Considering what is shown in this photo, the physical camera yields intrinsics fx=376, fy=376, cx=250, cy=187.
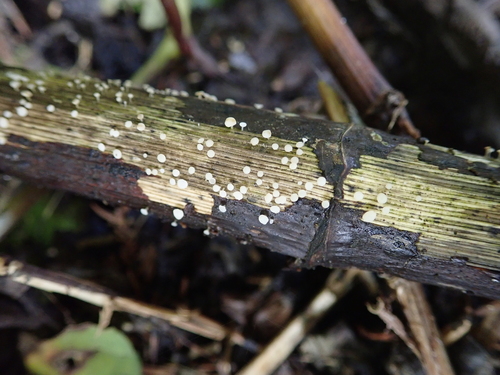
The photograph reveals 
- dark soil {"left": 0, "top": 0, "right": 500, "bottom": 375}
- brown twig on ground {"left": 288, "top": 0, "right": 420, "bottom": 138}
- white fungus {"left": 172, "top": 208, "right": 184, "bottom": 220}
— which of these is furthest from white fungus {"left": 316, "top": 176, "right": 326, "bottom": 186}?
dark soil {"left": 0, "top": 0, "right": 500, "bottom": 375}

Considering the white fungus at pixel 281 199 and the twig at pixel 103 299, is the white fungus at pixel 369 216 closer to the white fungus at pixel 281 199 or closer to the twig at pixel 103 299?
the white fungus at pixel 281 199

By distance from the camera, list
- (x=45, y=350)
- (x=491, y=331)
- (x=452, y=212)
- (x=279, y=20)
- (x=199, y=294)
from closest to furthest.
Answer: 1. (x=452, y=212)
2. (x=491, y=331)
3. (x=45, y=350)
4. (x=199, y=294)
5. (x=279, y=20)

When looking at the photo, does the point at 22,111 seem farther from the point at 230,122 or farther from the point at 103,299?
the point at 103,299

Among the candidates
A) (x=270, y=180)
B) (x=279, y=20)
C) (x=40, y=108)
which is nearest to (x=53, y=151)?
(x=40, y=108)

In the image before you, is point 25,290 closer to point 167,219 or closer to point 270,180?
point 167,219

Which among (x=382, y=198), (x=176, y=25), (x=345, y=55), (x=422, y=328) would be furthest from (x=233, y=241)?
(x=176, y=25)

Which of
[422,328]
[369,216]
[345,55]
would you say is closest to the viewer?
[369,216]

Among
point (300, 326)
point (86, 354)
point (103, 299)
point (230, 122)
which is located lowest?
point (86, 354)

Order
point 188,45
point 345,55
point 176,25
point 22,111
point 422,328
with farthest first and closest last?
point 188,45 < point 176,25 < point 345,55 < point 422,328 < point 22,111
